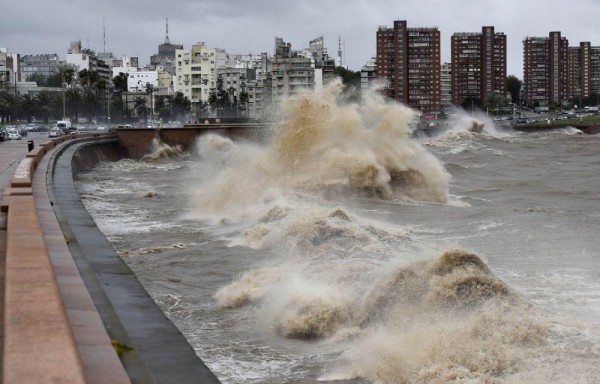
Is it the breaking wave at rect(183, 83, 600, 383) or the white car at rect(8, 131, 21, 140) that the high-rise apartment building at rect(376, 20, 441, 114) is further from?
the breaking wave at rect(183, 83, 600, 383)

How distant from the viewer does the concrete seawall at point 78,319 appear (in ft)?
13.0

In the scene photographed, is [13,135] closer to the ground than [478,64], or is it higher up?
closer to the ground

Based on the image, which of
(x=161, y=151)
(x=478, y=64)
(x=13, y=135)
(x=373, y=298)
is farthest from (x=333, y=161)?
(x=478, y=64)

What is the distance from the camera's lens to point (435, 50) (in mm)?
160500

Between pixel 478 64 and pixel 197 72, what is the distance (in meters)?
61.4

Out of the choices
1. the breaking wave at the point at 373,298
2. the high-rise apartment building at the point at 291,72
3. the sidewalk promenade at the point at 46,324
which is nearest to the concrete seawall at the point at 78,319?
the sidewalk promenade at the point at 46,324

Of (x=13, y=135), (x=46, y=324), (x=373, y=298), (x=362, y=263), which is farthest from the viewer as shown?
(x=13, y=135)

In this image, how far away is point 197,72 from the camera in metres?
156

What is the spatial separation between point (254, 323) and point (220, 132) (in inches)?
1769

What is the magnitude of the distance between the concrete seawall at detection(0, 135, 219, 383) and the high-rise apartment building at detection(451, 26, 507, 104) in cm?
18260

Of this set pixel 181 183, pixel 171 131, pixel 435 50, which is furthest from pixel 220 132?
pixel 435 50

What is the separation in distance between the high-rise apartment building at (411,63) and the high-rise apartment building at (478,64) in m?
28.3

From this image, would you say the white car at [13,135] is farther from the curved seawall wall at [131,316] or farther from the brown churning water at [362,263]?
the curved seawall wall at [131,316]

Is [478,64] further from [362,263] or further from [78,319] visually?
[78,319]
